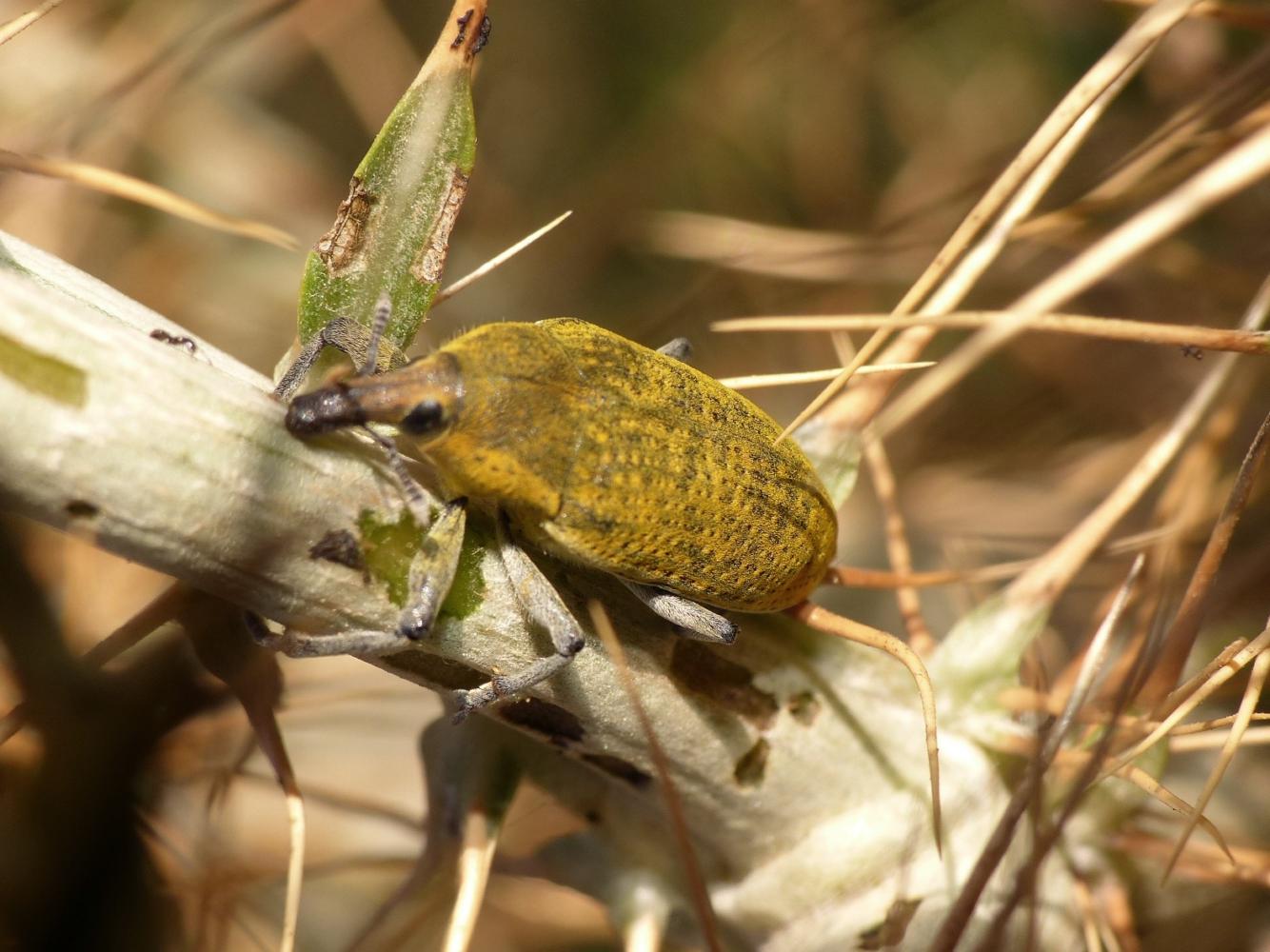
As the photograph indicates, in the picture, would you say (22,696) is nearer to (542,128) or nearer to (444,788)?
(444,788)

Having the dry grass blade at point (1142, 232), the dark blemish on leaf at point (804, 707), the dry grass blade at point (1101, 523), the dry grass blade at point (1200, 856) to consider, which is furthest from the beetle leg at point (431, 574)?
the dry grass blade at point (1200, 856)

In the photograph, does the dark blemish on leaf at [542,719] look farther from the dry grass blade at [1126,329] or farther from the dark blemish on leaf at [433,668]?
the dry grass blade at [1126,329]

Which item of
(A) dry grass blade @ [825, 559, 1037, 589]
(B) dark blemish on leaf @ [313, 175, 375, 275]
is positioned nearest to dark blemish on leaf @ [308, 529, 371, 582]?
(B) dark blemish on leaf @ [313, 175, 375, 275]

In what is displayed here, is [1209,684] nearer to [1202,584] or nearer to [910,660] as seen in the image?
[1202,584]

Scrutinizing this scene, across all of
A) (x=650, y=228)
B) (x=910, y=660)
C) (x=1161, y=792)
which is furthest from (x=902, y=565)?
(x=650, y=228)

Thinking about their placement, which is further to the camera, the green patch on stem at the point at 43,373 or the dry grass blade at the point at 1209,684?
the dry grass blade at the point at 1209,684

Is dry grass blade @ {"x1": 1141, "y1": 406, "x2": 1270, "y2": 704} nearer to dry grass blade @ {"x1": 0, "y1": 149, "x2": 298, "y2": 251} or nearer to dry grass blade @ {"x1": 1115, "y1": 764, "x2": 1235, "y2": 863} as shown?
dry grass blade @ {"x1": 1115, "y1": 764, "x2": 1235, "y2": 863}

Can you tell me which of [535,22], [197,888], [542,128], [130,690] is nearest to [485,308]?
[542,128]
